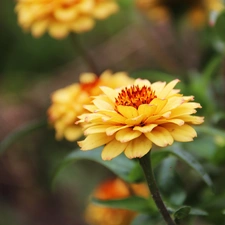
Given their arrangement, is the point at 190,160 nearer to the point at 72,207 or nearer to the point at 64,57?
the point at 72,207

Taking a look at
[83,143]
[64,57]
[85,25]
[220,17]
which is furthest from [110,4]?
[64,57]

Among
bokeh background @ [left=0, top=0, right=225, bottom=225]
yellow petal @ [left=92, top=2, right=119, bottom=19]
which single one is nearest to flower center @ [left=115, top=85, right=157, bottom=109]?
bokeh background @ [left=0, top=0, right=225, bottom=225]

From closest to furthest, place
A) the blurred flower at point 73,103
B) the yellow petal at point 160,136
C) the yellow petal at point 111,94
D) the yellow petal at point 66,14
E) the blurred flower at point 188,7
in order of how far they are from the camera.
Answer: the yellow petal at point 160,136 < the yellow petal at point 111,94 < the blurred flower at point 73,103 < the yellow petal at point 66,14 < the blurred flower at point 188,7

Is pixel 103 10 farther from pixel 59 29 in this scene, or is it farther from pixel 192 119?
pixel 192 119

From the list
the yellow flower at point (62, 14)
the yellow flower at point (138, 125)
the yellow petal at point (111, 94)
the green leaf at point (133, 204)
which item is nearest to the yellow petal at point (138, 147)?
the yellow flower at point (138, 125)

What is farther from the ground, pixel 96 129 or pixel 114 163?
pixel 96 129

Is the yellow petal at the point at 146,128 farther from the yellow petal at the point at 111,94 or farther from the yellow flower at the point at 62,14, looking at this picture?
the yellow flower at the point at 62,14

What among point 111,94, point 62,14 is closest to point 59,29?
point 62,14
